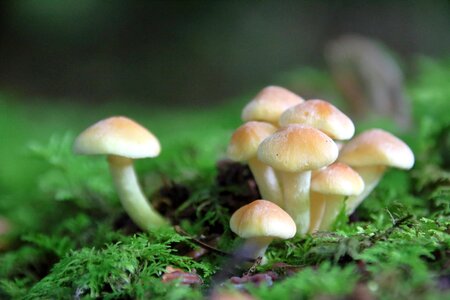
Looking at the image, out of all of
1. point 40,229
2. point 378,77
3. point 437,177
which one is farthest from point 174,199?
point 378,77

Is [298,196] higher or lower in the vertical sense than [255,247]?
higher

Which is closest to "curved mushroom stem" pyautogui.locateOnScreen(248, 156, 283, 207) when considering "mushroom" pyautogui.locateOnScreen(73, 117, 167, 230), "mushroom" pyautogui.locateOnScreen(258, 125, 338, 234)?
"mushroom" pyautogui.locateOnScreen(258, 125, 338, 234)

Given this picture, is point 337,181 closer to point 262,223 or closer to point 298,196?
point 298,196

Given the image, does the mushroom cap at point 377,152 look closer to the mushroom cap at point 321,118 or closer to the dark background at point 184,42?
the mushroom cap at point 321,118

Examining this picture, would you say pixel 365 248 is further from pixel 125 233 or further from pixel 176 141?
pixel 176 141

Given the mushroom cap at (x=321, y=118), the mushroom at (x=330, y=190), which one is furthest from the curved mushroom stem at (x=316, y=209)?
the mushroom cap at (x=321, y=118)

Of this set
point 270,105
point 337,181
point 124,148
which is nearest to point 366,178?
point 337,181

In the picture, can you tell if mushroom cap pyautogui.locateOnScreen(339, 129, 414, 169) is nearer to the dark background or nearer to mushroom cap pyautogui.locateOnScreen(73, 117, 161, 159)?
mushroom cap pyautogui.locateOnScreen(73, 117, 161, 159)
